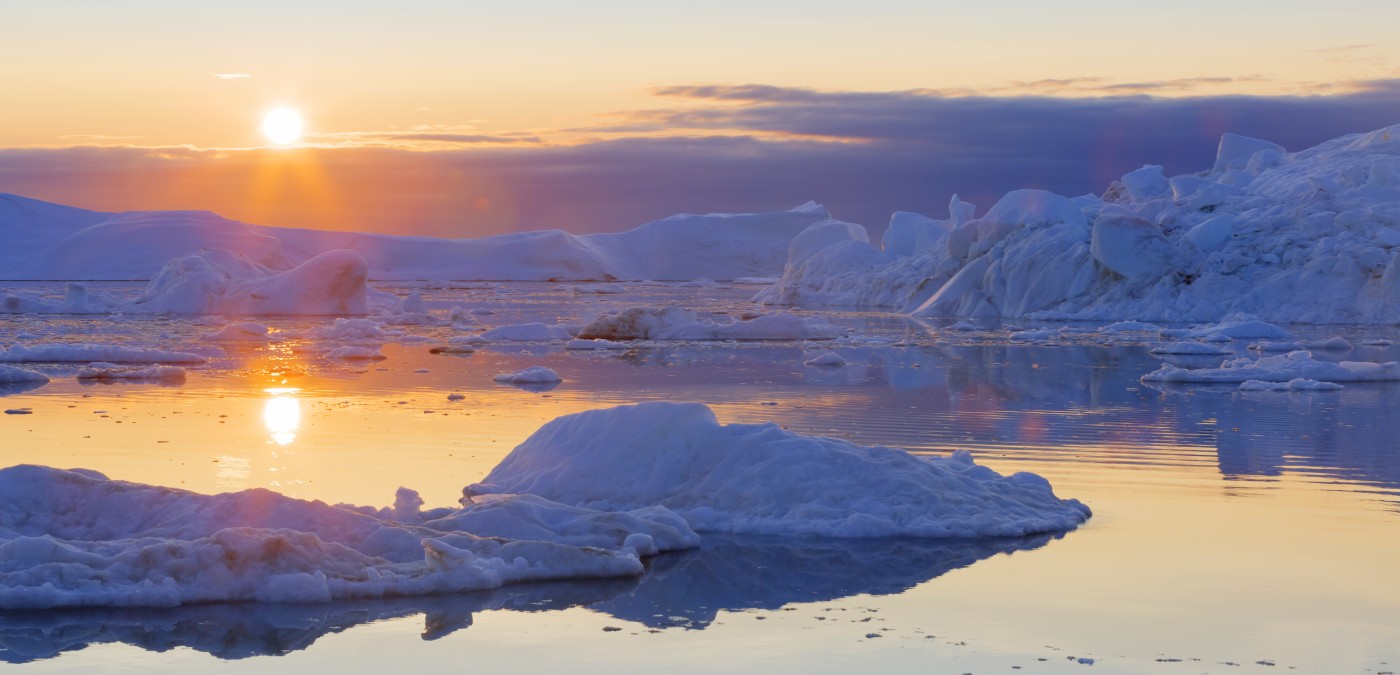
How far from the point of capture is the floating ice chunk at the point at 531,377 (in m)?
14.5

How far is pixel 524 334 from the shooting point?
2258 cm

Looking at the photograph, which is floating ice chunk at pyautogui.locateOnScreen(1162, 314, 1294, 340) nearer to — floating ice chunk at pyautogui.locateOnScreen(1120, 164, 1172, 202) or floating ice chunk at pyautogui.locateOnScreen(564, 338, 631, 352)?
floating ice chunk at pyautogui.locateOnScreen(564, 338, 631, 352)

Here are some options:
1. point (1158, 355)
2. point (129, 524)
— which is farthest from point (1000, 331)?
point (129, 524)

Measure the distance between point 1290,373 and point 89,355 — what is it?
1277cm

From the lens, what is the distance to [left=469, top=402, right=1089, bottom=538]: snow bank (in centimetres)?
660

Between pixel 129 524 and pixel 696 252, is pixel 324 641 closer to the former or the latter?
pixel 129 524

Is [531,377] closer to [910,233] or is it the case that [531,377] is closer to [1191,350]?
[1191,350]

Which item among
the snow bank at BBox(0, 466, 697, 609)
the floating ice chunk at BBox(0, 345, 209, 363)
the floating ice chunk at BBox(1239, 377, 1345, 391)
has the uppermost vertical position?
the snow bank at BBox(0, 466, 697, 609)

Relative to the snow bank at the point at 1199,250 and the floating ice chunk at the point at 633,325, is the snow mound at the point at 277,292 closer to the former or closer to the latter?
the floating ice chunk at the point at 633,325

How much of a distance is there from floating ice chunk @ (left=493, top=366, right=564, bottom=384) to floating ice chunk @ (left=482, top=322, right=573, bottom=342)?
7.50 metres

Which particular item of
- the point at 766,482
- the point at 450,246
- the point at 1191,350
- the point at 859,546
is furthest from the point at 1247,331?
the point at 450,246

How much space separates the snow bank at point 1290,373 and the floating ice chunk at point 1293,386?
508 mm

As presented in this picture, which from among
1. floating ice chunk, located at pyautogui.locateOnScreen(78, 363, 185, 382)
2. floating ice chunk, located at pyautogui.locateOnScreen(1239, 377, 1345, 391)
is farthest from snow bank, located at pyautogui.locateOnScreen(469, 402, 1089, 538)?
floating ice chunk, located at pyautogui.locateOnScreen(78, 363, 185, 382)

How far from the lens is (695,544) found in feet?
20.7
